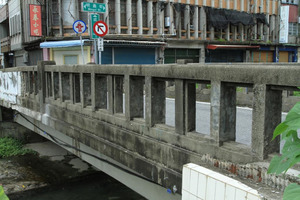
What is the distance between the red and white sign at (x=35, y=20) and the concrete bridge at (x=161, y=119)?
48.0 feet

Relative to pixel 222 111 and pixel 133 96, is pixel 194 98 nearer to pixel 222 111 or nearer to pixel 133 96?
pixel 222 111

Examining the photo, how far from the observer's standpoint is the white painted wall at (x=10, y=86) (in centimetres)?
1173

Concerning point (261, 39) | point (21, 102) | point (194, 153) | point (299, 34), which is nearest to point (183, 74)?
point (194, 153)

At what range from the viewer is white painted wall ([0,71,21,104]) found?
11.7 metres

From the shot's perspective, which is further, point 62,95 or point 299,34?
point 299,34

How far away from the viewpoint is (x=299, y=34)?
32656mm

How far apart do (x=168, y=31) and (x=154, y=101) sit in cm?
2088

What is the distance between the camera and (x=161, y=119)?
206 inches

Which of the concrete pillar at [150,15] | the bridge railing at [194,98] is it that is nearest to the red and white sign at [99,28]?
the bridge railing at [194,98]

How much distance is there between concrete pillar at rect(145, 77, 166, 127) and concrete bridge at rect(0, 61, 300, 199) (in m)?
0.02

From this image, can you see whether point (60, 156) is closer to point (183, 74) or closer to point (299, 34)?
point (183, 74)

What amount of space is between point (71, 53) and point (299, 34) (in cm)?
2301

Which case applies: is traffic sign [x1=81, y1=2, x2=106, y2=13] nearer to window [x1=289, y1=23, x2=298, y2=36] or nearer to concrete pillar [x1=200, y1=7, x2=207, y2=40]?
concrete pillar [x1=200, y1=7, x2=207, y2=40]

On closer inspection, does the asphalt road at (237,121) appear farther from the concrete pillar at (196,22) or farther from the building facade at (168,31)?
the concrete pillar at (196,22)
